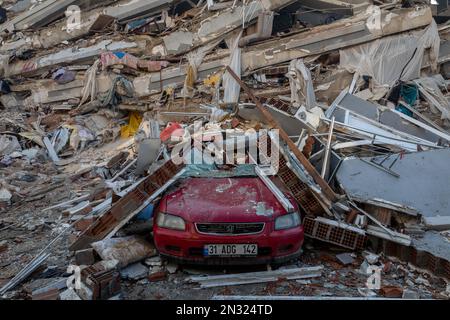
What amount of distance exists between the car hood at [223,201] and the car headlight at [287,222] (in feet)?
0.19

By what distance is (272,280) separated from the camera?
4461 mm

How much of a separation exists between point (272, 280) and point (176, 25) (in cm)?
1214

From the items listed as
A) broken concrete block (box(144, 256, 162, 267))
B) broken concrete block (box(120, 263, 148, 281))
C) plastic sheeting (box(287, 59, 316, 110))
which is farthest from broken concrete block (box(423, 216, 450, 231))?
plastic sheeting (box(287, 59, 316, 110))

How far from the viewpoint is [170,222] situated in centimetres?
445

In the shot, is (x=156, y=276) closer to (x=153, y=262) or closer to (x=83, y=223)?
(x=153, y=262)

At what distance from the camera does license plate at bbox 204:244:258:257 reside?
4270 mm

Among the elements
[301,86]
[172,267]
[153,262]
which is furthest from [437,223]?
[301,86]

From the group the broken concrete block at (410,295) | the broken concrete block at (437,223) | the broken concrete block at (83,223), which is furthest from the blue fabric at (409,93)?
the broken concrete block at (83,223)

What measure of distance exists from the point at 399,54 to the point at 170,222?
9.74 meters

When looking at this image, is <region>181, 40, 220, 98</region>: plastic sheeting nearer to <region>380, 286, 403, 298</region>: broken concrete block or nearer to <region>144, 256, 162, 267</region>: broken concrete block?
<region>144, 256, 162, 267</region>: broken concrete block

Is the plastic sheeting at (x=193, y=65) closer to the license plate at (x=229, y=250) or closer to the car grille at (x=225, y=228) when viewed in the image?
the car grille at (x=225, y=228)

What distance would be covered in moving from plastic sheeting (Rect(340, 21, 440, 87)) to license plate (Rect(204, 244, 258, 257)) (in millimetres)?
8743

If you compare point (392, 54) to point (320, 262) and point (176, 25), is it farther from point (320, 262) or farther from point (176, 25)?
point (320, 262)
